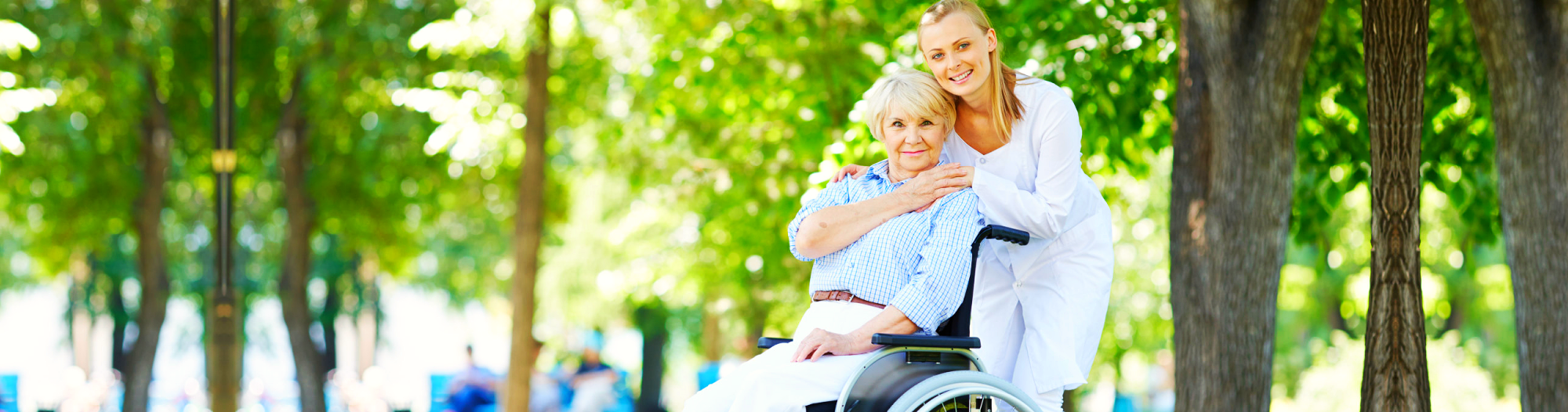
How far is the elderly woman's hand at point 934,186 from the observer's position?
10.5 feet

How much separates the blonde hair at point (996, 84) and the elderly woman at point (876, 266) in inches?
5.1

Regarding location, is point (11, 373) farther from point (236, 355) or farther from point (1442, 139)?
point (1442, 139)

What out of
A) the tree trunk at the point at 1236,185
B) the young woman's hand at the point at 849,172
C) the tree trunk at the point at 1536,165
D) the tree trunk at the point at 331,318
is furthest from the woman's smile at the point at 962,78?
the tree trunk at the point at 331,318

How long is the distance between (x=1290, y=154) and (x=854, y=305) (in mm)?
2754

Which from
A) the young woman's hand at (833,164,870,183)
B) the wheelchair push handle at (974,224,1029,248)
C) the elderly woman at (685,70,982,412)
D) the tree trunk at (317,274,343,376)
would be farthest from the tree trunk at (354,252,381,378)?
the wheelchair push handle at (974,224,1029,248)

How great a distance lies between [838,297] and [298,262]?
11.3m

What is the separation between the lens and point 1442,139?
6.33 meters

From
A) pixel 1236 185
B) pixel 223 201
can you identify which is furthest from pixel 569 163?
pixel 1236 185

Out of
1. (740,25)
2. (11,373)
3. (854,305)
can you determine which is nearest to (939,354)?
(854,305)

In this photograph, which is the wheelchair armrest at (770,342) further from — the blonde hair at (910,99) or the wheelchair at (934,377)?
the blonde hair at (910,99)

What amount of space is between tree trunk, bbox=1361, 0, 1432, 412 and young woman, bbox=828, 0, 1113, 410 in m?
1.69

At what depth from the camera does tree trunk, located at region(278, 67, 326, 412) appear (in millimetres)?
12891

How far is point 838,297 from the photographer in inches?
128

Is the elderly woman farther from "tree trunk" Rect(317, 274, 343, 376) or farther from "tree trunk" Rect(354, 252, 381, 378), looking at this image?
"tree trunk" Rect(317, 274, 343, 376)
